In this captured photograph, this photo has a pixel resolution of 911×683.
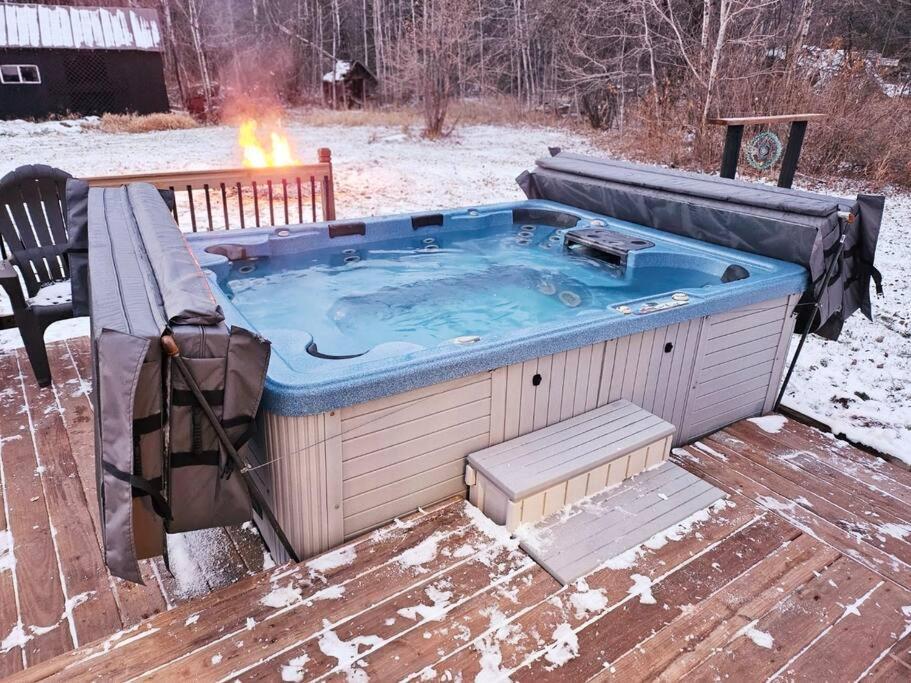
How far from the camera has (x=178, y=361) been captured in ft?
4.45

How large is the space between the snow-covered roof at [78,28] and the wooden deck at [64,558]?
12568 millimetres

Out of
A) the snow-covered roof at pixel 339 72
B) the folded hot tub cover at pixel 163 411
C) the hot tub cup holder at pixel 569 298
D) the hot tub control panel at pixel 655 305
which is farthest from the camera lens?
the snow-covered roof at pixel 339 72

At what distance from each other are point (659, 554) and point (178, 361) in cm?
149

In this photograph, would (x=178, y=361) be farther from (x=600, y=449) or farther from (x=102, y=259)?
(x=600, y=449)

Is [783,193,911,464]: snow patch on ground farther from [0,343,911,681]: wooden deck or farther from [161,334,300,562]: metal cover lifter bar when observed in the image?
[161,334,300,562]: metal cover lifter bar

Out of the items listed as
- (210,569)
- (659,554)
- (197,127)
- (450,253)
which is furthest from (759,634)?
(197,127)

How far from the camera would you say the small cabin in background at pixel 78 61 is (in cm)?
1165

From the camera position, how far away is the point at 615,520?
1.97 metres

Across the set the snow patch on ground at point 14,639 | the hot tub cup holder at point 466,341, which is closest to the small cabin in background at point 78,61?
the snow patch on ground at point 14,639

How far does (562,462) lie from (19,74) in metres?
14.2

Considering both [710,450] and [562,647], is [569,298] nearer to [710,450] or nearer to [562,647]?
[710,450]

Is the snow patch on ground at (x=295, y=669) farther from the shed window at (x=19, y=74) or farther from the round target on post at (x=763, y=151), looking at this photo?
the shed window at (x=19, y=74)

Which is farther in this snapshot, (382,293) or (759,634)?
(382,293)

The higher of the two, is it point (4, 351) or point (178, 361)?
point (178, 361)
